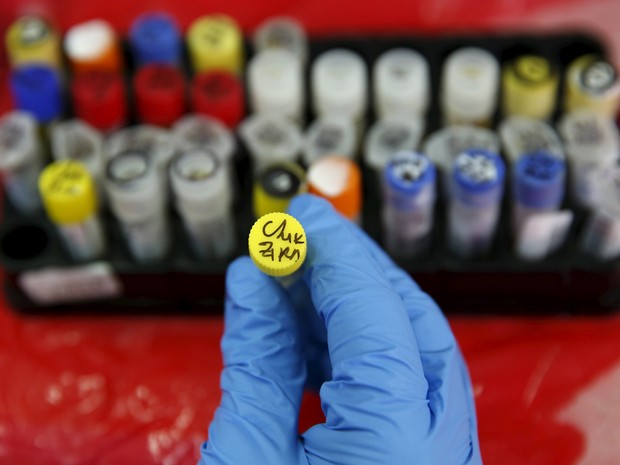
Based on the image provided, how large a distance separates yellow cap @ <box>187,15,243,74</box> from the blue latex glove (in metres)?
0.41

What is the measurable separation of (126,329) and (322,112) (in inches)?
17.3

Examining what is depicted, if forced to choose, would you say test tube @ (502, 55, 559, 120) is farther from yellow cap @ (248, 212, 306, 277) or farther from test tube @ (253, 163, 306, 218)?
yellow cap @ (248, 212, 306, 277)

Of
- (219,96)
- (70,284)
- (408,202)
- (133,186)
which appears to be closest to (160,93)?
(219,96)

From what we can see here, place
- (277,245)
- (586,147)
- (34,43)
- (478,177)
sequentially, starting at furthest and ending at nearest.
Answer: (34,43)
(586,147)
(478,177)
(277,245)

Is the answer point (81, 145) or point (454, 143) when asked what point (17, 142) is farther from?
point (454, 143)

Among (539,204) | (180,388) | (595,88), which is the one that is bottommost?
(180,388)

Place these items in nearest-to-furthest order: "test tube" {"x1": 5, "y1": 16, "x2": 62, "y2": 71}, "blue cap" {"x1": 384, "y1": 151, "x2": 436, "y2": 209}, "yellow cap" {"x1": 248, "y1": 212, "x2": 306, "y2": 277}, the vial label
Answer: "yellow cap" {"x1": 248, "y1": 212, "x2": 306, "y2": 277} < "blue cap" {"x1": 384, "y1": 151, "x2": 436, "y2": 209} < the vial label < "test tube" {"x1": 5, "y1": 16, "x2": 62, "y2": 71}

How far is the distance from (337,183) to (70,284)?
417 mm

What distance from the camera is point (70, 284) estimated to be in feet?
4.07

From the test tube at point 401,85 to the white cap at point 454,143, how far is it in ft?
0.23

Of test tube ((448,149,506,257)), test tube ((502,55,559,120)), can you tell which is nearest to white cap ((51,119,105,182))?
test tube ((448,149,506,257))

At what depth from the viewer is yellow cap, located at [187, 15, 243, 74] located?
1355 millimetres

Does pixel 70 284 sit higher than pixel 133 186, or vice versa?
pixel 133 186

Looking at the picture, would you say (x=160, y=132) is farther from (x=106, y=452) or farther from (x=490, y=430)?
(x=490, y=430)
